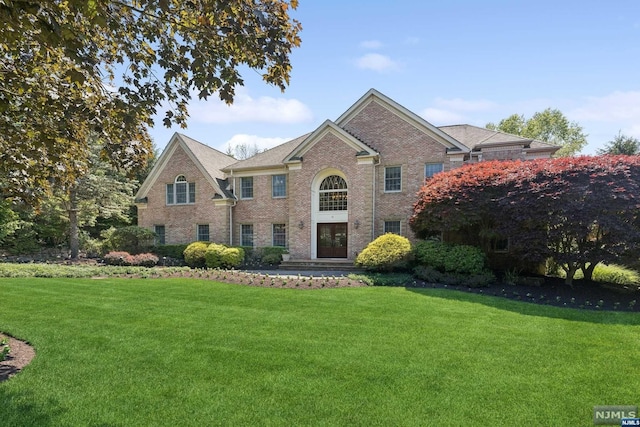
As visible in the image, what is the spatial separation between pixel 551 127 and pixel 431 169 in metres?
32.5

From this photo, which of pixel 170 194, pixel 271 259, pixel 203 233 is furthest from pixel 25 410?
pixel 170 194

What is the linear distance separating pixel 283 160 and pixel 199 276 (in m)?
8.79

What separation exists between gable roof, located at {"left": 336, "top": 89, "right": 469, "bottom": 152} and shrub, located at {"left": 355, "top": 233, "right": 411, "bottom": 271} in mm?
6058

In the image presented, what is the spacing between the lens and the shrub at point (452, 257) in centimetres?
1291

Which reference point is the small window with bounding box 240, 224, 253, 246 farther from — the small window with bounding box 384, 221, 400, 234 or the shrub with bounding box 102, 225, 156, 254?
the small window with bounding box 384, 221, 400, 234

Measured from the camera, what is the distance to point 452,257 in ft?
43.6

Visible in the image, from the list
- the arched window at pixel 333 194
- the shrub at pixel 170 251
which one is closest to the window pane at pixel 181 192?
the shrub at pixel 170 251

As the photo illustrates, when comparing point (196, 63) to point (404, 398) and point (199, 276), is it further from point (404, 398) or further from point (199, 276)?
point (199, 276)

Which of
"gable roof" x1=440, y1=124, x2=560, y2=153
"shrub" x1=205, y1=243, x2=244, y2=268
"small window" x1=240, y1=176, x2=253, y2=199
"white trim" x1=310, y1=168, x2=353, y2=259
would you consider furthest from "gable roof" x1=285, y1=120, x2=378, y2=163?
"shrub" x1=205, y1=243, x2=244, y2=268

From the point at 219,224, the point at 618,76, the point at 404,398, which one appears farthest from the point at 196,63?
the point at 219,224

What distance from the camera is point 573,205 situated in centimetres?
1055

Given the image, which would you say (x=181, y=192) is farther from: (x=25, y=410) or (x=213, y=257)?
A: (x=25, y=410)

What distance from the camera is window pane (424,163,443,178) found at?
701 inches

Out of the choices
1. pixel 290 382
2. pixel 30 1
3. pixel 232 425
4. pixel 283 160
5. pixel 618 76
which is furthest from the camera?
pixel 283 160
